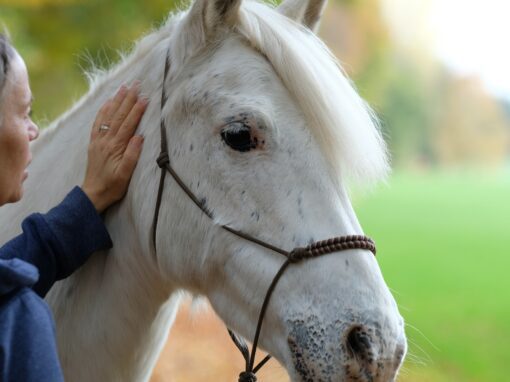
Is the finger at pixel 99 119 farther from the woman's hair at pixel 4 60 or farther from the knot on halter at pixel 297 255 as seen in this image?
the knot on halter at pixel 297 255

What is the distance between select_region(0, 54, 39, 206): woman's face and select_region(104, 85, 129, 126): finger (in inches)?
15.5

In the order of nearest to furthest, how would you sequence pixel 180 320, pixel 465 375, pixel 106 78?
pixel 106 78, pixel 465 375, pixel 180 320

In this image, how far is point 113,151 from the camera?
2.39m

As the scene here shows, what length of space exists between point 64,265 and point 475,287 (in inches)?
606

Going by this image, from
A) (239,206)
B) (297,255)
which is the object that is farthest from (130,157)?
(297,255)

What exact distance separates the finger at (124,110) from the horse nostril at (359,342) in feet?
3.51

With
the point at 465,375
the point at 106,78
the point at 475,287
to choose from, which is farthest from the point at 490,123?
the point at 106,78

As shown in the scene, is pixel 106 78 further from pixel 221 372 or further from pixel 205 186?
pixel 221 372

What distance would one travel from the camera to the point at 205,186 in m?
2.22

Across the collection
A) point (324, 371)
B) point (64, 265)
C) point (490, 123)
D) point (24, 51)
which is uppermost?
point (324, 371)

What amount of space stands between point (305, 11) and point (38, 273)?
1304 millimetres

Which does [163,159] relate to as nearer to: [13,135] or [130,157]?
[130,157]

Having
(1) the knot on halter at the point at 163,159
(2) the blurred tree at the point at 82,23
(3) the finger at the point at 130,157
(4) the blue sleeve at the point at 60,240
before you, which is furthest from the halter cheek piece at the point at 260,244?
(2) the blurred tree at the point at 82,23

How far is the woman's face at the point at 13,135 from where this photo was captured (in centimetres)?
199
